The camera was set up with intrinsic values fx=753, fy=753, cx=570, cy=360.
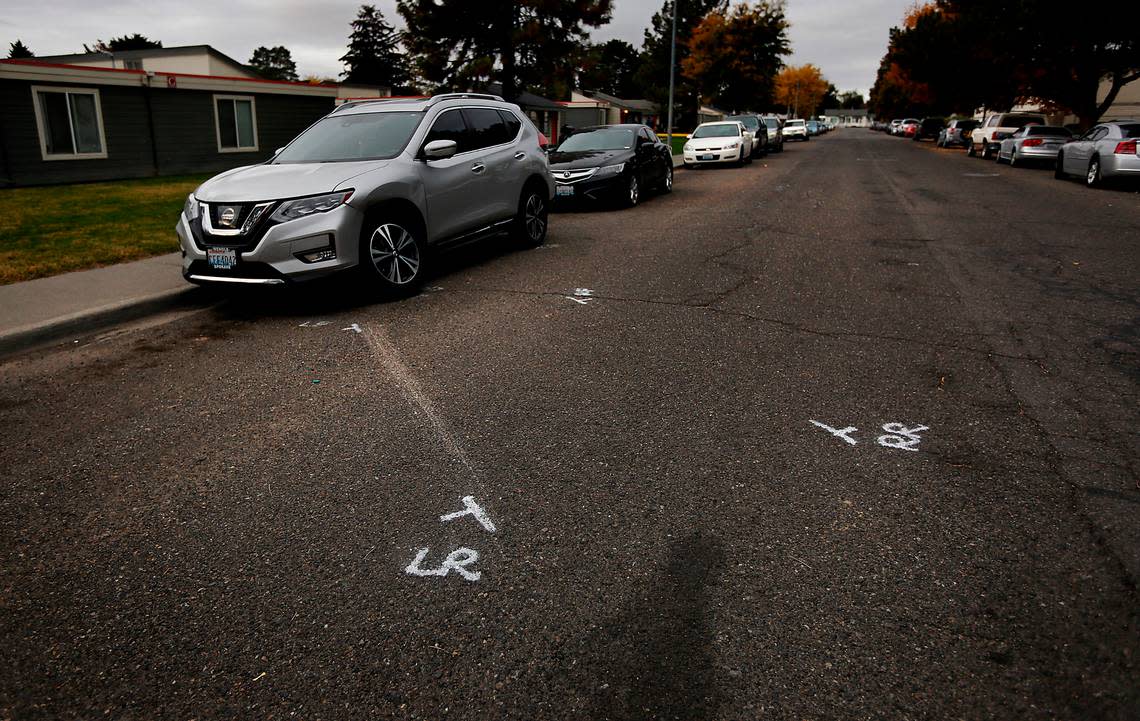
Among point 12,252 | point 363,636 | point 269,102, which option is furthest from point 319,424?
point 269,102

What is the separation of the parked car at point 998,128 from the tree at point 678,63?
26311 millimetres

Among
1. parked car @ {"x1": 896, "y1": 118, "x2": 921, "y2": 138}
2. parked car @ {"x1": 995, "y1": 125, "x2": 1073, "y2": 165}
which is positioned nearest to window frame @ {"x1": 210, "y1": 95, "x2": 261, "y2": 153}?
parked car @ {"x1": 995, "y1": 125, "x2": 1073, "y2": 165}

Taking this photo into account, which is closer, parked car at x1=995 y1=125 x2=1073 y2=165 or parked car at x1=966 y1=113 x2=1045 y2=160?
parked car at x1=995 y1=125 x2=1073 y2=165

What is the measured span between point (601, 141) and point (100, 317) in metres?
11.4

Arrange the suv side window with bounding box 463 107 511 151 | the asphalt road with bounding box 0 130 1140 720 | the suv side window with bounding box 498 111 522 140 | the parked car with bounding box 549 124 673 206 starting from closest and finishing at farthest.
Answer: the asphalt road with bounding box 0 130 1140 720 → the suv side window with bounding box 463 107 511 151 → the suv side window with bounding box 498 111 522 140 → the parked car with bounding box 549 124 673 206

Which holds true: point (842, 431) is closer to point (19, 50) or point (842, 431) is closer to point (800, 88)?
point (19, 50)

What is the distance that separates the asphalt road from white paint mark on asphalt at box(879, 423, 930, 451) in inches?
1.1

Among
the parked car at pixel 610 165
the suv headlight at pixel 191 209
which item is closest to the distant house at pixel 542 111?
the parked car at pixel 610 165

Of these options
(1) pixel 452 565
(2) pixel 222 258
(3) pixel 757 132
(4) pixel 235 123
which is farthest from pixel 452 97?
(3) pixel 757 132

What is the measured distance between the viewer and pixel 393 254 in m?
7.46

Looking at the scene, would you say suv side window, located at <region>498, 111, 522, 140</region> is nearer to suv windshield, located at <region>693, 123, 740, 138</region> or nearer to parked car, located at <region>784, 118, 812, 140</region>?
suv windshield, located at <region>693, 123, 740, 138</region>

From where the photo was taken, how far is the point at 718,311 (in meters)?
6.77

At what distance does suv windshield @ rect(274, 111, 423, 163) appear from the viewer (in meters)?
7.86

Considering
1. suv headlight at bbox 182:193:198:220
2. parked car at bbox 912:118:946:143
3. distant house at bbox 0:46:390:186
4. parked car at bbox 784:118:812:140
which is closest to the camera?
suv headlight at bbox 182:193:198:220
